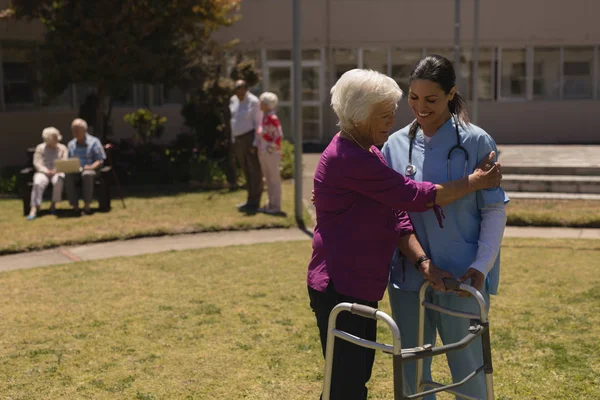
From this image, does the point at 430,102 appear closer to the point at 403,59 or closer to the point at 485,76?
the point at 403,59

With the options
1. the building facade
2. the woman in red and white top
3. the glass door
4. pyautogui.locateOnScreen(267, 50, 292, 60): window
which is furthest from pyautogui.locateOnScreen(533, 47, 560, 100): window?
the woman in red and white top

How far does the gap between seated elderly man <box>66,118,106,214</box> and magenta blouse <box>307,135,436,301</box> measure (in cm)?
908

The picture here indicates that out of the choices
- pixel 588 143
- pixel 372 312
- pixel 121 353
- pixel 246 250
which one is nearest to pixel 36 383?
pixel 121 353

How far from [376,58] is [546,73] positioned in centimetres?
482

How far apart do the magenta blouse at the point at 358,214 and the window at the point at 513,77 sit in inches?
832

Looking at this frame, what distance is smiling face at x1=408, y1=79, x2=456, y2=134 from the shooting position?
3383 millimetres

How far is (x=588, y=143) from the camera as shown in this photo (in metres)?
22.7

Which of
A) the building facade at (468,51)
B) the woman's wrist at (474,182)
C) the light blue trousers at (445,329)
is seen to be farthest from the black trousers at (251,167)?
the building facade at (468,51)

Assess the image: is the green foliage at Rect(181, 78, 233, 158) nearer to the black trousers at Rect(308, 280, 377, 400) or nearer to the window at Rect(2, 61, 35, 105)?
the window at Rect(2, 61, 35, 105)

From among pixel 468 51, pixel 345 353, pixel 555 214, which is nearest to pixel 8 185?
pixel 555 214

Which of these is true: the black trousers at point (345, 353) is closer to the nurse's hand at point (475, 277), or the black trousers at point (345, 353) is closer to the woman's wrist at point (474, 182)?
the nurse's hand at point (475, 277)

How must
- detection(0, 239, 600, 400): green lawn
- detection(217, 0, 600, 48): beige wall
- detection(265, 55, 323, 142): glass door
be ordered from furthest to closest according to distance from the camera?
detection(265, 55, 323, 142): glass door → detection(217, 0, 600, 48): beige wall → detection(0, 239, 600, 400): green lawn

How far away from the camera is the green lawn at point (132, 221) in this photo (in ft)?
33.0

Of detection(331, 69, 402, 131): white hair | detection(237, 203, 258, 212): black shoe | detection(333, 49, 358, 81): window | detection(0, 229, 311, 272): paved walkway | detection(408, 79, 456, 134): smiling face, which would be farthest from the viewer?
detection(333, 49, 358, 81): window
